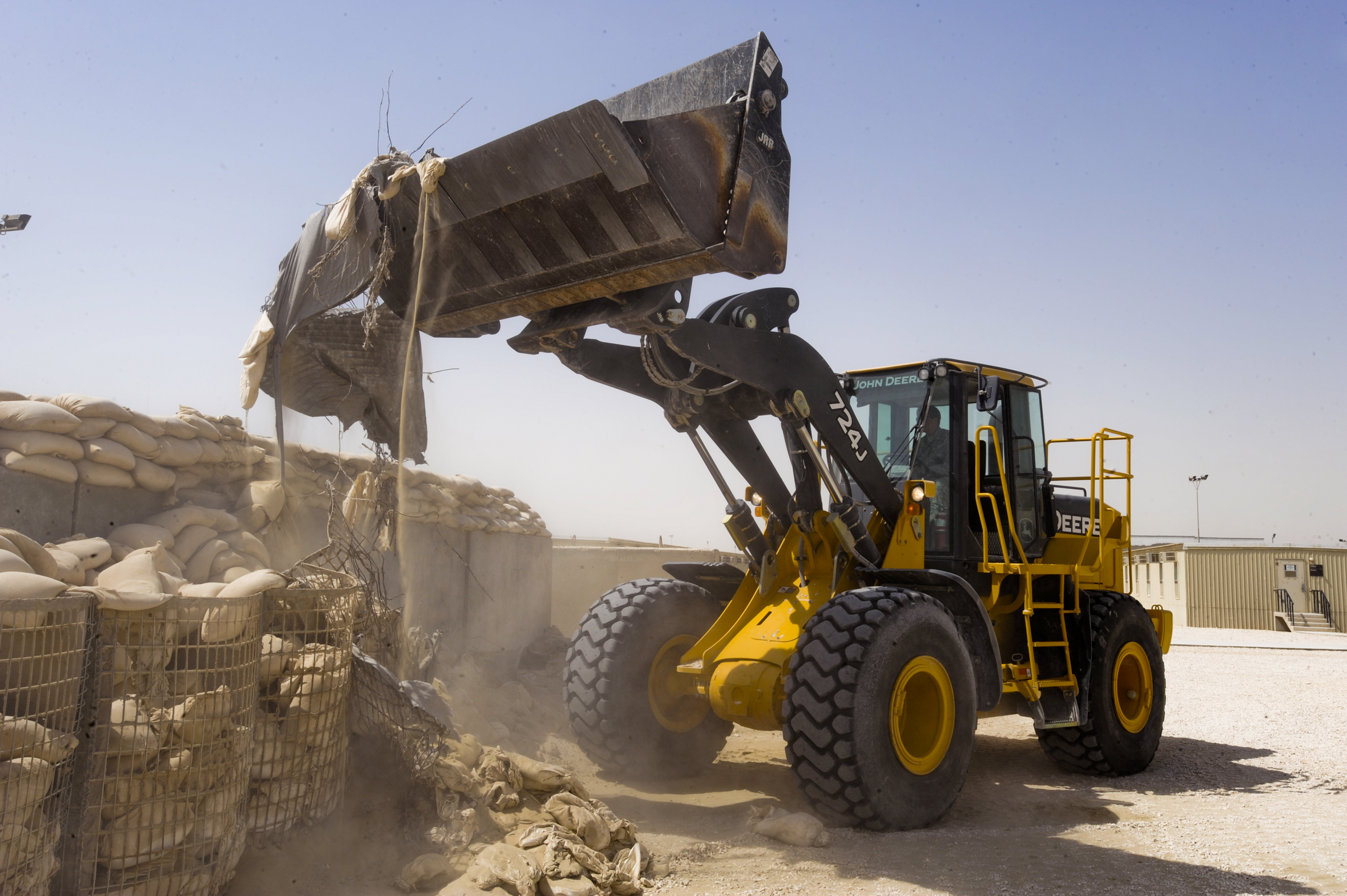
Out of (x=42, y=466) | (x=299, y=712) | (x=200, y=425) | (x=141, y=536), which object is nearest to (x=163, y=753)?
(x=299, y=712)

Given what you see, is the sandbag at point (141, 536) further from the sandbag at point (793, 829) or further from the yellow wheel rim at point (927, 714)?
the yellow wheel rim at point (927, 714)

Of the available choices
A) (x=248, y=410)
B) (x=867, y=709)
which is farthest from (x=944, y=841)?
(x=248, y=410)

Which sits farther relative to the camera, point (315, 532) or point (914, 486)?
point (315, 532)

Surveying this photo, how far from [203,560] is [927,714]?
487cm

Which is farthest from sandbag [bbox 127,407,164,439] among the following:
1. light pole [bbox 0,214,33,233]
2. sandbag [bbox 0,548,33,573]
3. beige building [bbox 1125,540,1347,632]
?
beige building [bbox 1125,540,1347,632]

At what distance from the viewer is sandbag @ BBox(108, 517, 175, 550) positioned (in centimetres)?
648

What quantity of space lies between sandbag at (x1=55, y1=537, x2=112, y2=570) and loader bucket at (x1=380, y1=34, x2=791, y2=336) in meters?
2.46

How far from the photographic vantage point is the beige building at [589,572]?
14797 mm

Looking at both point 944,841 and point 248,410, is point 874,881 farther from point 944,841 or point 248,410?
point 248,410

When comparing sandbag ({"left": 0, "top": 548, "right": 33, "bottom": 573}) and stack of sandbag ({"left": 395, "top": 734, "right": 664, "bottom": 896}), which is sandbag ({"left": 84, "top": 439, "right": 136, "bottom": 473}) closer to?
sandbag ({"left": 0, "top": 548, "right": 33, "bottom": 573})

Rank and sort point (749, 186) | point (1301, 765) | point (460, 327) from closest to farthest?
point (749, 186) < point (460, 327) < point (1301, 765)

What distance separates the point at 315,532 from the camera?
27.8ft

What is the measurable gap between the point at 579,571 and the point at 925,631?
408 inches

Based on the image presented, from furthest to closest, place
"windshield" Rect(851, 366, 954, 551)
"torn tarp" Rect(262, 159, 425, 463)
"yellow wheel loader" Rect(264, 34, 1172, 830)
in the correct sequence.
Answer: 1. "windshield" Rect(851, 366, 954, 551)
2. "torn tarp" Rect(262, 159, 425, 463)
3. "yellow wheel loader" Rect(264, 34, 1172, 830)
